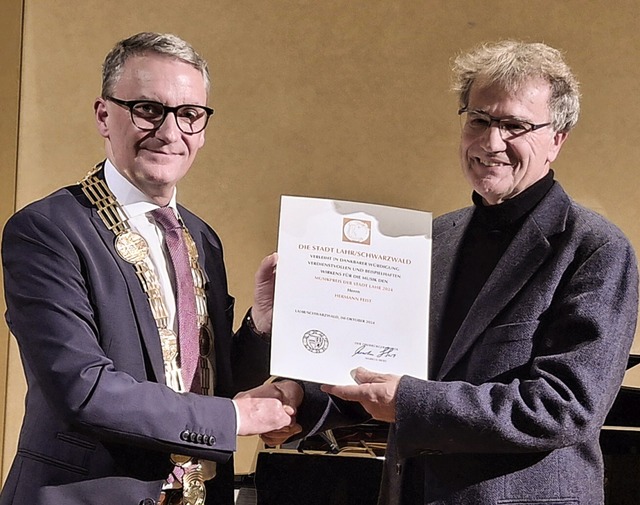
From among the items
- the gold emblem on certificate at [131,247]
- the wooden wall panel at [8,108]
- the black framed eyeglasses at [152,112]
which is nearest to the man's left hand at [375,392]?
the gold emblem on certificate at [131,247]

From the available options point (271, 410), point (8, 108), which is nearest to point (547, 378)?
point (271, 410)

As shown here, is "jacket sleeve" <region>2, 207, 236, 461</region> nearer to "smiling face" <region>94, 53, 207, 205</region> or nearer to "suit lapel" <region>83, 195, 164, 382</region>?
"suit lapel" <region>83, 195, 164, 382</region>

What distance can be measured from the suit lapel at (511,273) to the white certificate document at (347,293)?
0.25 feet

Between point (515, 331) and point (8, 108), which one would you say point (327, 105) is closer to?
point (8, 108)

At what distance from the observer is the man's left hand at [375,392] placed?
183cm

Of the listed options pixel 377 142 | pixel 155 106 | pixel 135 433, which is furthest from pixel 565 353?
pixel 377 142

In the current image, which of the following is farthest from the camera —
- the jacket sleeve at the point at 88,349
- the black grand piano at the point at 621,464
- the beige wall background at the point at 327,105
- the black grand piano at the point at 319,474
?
the beige wall background at the point at 327,105

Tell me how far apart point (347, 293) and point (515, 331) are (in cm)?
33

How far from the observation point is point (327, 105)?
4.32m

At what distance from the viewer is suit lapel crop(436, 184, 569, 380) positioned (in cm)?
187

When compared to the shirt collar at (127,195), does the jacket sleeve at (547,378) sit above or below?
below
